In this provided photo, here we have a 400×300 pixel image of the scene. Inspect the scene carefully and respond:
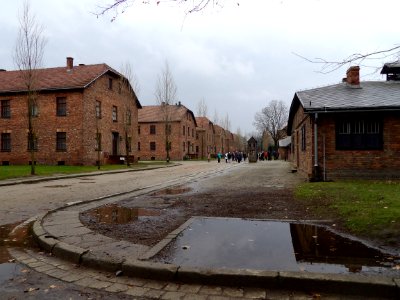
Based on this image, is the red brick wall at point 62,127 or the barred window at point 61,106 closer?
the red brick wall at point 62,127

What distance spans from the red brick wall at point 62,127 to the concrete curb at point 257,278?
94.9 feet

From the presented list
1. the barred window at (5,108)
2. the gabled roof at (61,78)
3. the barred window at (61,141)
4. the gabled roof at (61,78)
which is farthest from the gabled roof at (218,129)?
the barred window at (5,108)

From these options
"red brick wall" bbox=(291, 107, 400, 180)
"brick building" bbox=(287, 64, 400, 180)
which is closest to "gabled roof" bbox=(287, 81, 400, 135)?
"brick building" bbox=(287, 64, 400, 180)

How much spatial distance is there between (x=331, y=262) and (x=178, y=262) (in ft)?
6.88

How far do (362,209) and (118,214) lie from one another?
565cm

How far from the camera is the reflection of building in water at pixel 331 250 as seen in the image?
4.76 m

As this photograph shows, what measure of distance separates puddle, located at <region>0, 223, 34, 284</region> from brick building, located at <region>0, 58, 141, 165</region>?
2377cm

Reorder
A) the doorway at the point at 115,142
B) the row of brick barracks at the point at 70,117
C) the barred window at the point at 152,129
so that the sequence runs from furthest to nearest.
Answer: the barred window at the point at 152,129 < the doorway at the point at 115,142 < the row of brick barracks at the point at 70,117

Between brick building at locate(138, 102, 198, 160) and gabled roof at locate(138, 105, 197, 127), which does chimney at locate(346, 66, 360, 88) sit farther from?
gabled roof at locate(138, 105, 197, 127)

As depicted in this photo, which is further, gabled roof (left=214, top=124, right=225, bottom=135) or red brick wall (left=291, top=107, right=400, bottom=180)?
gabled roof (left=214, top=124, right=225, bottom=135)

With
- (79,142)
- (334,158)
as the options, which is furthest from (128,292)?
(79,142)

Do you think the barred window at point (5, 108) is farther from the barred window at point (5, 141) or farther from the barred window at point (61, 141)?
the barred window at point (61, 141)

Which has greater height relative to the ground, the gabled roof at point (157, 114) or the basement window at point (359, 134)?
the gabled roof at point (157, 114)

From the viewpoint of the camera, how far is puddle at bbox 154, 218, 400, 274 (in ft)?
15.2
